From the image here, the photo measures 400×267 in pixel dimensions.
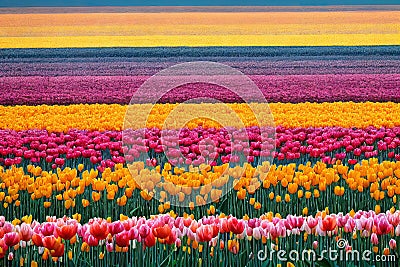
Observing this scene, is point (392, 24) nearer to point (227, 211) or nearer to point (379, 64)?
point (379, 64)

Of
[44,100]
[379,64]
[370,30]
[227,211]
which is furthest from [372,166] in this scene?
[370,30]

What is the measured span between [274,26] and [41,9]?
1746cm

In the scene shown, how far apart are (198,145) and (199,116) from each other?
304 cm

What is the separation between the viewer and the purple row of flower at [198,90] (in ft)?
44.2

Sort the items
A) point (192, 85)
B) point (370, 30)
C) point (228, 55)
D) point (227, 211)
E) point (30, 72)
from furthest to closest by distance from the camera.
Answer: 1. point (370, 30)
2. point (228, 55)
3. point (30, 72)
4. point (192, 85)
5. point (227, 211)

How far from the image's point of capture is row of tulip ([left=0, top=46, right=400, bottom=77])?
19.6 metres

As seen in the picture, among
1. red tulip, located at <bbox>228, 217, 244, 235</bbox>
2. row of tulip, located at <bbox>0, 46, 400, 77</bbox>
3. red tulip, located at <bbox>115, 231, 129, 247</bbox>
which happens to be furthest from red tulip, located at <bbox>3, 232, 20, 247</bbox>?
row of tulip, located at <bbox>0, 46, 400, 77</bbox>

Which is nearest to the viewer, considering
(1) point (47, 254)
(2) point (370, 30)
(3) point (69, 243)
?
(1) point (47, 254)

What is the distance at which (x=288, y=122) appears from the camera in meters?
9.23

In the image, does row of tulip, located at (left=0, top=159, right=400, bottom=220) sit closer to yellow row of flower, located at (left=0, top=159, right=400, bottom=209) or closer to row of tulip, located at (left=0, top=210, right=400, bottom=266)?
yellow row of flower, located at (left=0, top=159, right=400, bottom=209)

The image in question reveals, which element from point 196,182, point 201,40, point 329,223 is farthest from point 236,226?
point 201,40

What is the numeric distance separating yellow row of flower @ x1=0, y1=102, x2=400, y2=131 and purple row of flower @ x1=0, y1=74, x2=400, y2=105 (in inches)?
65.5

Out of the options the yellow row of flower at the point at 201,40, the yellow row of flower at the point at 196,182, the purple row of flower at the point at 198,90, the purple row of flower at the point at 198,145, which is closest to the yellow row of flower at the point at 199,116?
the purple row of flower at the point at 198,145

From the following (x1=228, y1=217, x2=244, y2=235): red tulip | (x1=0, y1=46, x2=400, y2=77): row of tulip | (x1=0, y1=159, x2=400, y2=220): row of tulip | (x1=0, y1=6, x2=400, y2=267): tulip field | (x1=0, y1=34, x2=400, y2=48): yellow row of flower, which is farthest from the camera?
(x1=0, y1=34, x2=400, y2=48): yellow row of flower
